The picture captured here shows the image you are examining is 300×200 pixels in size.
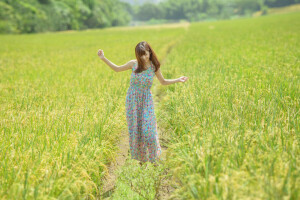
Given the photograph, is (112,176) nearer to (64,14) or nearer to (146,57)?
(146,57)

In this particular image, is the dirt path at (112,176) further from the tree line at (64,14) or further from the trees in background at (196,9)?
the trees in background at (196,9)

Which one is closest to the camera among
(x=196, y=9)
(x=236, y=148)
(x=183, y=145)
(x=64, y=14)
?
(x=236, y=148)

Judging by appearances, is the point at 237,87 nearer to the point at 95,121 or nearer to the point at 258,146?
the point at 258,146

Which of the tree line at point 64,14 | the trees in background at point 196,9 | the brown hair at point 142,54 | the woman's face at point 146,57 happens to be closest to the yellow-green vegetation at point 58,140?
the brown hair at point 142,54

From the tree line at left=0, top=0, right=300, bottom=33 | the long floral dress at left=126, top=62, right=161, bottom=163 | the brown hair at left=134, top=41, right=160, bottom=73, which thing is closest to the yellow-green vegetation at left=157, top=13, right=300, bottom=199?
the long floral dress at left=126, top=62, right=161, bottom=163

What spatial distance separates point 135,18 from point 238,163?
157818 mm

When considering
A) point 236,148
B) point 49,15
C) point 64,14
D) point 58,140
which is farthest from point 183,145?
point 64,14

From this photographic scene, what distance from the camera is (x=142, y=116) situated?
302 cm

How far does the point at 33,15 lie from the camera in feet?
129

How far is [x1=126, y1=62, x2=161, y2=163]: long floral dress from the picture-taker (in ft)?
9.74

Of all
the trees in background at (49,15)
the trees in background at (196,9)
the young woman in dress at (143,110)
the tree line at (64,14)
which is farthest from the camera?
the trees in background at (196,9)

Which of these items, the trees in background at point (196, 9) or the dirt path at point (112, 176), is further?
the trees in background at point (196, 9)

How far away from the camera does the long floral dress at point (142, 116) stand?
117 inches

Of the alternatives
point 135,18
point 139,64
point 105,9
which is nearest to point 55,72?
point 139,64
